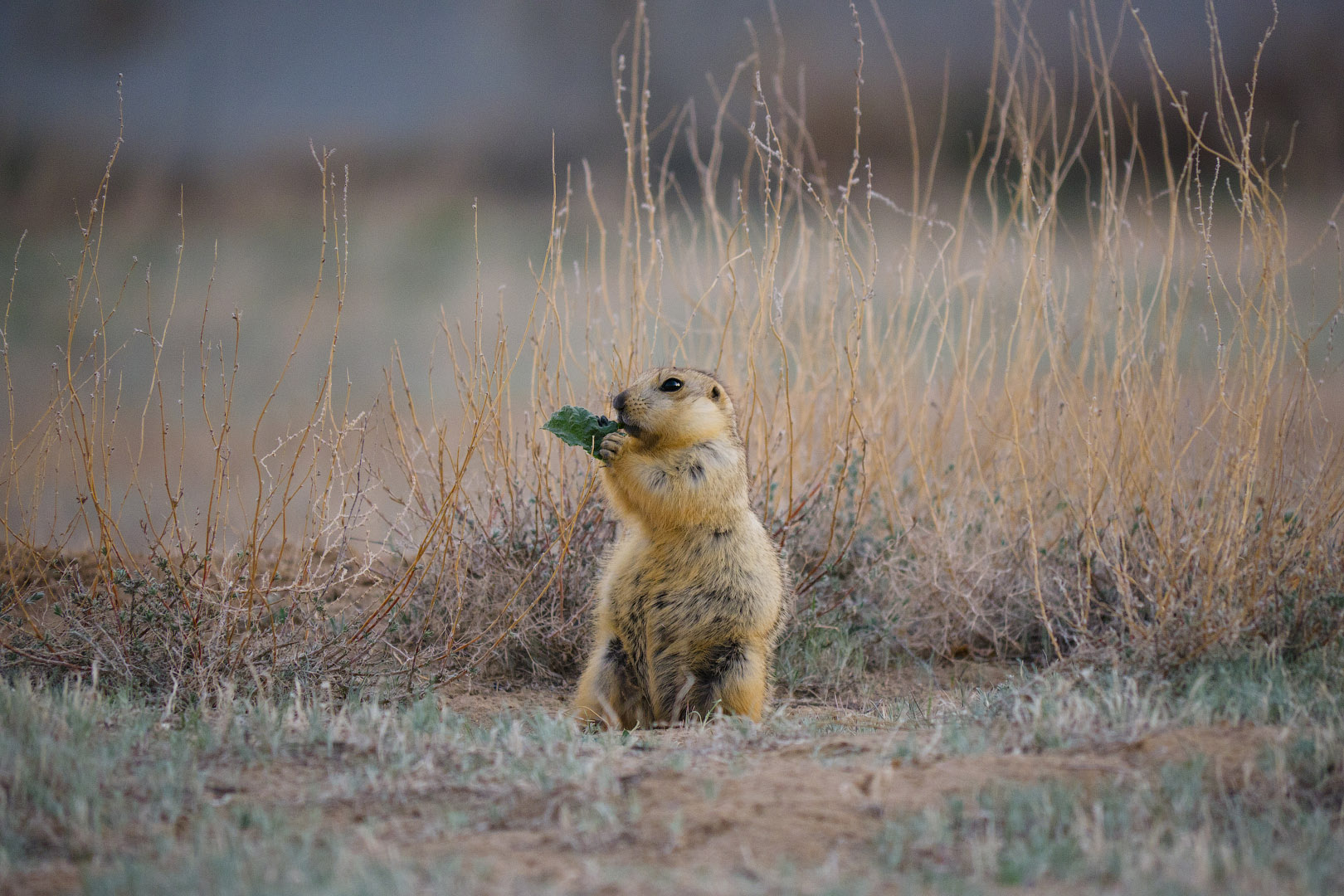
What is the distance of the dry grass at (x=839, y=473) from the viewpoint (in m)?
4.35

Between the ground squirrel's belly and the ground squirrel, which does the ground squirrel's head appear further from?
the ground squirrel's belly

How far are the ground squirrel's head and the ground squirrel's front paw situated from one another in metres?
0.10

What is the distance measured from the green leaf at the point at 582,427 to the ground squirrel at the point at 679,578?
70 mm

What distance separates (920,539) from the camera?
6039 millimetres

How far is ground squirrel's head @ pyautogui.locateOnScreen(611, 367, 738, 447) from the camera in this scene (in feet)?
15.2

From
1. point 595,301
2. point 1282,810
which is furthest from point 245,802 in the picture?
point 595,301

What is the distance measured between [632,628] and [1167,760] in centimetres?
212

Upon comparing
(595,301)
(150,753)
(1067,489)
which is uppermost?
(595,301)

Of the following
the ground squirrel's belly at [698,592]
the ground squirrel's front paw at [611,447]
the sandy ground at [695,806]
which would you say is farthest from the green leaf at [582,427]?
the sandy ground at [695,806]

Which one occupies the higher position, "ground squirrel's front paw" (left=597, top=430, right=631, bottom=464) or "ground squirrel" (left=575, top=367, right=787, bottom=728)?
"ground squirrel's front paw" (left=597, top=430, right=631, bottom=464)

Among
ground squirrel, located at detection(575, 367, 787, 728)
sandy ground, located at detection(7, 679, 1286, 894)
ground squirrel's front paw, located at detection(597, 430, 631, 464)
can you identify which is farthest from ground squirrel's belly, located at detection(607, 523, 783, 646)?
sandy ground, located at detection(7, 679, 1286, 894)

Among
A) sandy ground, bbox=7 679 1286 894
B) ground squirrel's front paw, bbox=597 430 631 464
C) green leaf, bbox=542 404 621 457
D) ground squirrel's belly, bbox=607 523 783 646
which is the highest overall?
green leaf, bbox=542 404 621 457

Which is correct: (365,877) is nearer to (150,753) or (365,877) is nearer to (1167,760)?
(150,753)

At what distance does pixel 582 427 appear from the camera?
4.61 metres
